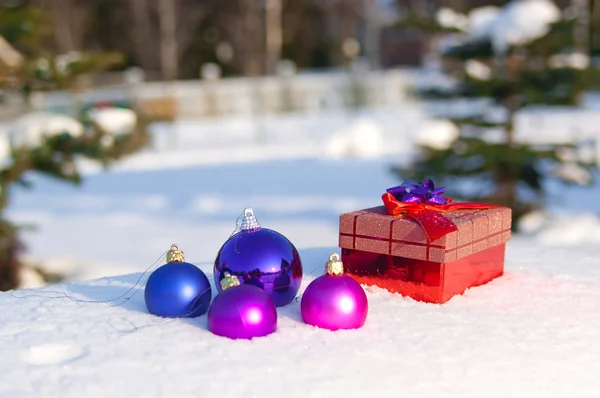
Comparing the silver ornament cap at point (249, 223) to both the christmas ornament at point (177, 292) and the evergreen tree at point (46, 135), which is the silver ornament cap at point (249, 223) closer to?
the christmas ornament at point (177, 292)

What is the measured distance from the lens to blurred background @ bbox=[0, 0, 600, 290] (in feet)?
18.3

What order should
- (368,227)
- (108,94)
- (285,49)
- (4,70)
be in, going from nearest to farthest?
1. (368,227)
2. (4,70)
3. (108,94)
4. (285,49)

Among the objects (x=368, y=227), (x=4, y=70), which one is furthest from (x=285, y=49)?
(x=368, y=227)

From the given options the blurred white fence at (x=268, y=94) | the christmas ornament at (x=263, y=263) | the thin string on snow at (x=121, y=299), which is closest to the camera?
the thin string on snow at (x=121, y=299)

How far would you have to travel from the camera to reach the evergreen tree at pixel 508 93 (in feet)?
23.8

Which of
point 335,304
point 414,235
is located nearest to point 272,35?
point 414,235

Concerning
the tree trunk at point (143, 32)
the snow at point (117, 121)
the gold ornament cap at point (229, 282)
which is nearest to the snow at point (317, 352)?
the gold ornament cap at point (229, 282)

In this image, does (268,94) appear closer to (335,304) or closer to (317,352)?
(335,304)

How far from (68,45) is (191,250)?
20.1 meters

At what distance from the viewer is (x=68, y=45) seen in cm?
2531

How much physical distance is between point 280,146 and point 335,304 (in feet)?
44.7

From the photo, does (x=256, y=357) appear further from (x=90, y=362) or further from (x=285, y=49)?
(x=285, y=49)

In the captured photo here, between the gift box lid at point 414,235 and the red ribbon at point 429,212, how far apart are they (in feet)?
0.05

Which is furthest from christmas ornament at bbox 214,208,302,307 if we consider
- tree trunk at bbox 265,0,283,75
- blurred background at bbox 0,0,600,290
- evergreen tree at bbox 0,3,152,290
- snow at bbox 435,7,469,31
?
tree trunk at bbox 265,0,283,75
